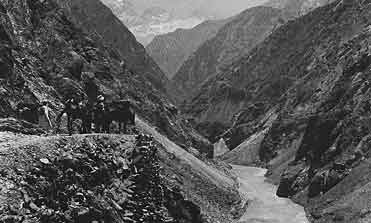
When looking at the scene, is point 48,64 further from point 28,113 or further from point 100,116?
point 100,116

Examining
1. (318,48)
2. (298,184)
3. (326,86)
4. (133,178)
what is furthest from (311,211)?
(318,48)

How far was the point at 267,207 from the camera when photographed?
81.3m

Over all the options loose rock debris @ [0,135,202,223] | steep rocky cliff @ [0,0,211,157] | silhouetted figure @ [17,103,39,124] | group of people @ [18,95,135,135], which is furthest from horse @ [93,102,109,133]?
steep rocky cliff @ [0,0,211,157]

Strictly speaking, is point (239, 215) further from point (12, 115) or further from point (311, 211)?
point (12, 115)

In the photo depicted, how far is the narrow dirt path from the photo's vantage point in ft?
237

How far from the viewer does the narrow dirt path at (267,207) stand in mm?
72312

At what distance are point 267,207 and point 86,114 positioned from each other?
44.2 m

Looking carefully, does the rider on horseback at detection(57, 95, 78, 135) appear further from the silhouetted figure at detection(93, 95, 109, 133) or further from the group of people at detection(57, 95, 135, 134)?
the silhouetted figure at detection(93, 95, 109, 133)

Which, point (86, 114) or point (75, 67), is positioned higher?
point (75, 67)

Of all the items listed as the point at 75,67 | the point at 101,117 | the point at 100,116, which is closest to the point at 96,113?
the point at 100,116

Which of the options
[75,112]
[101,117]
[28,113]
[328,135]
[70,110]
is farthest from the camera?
[328,135]

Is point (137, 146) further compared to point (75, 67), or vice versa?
point (75, 67)

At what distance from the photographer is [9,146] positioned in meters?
34.6

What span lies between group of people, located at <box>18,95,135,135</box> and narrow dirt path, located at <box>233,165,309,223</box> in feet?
79.1
